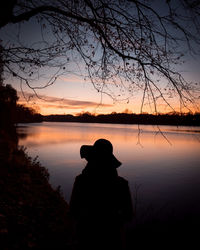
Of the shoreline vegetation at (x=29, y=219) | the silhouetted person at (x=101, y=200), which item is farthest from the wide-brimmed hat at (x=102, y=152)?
the shoreline vegetation at (x=29, y=219)

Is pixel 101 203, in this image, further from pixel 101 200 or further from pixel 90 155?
pixel 90 155

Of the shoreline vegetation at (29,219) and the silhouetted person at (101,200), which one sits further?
the shoreline vegetation at (29,219)

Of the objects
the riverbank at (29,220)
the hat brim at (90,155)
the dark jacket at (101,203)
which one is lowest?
the riverbank at (29,220)

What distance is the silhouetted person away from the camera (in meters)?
2.26

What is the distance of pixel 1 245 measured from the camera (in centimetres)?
429

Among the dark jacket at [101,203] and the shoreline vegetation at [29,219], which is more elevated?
the dark jacket at [101,203]

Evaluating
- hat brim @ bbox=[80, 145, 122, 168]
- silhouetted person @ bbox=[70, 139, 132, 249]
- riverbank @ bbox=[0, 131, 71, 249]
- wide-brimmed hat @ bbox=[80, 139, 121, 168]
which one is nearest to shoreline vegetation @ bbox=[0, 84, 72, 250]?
riverbank @ bbox=[0, 131, 71, 249]

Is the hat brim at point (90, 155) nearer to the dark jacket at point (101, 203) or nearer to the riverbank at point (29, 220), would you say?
the dark jacket at point (101, 203)

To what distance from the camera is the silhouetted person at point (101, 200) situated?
226 cm

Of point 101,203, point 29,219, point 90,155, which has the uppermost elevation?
point 90,155

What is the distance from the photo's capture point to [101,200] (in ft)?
7.52

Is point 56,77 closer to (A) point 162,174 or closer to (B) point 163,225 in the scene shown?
(B) point 163,225

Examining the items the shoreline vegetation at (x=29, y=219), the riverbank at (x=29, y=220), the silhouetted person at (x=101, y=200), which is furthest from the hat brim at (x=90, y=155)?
the riverbank at (x=29, y=220)

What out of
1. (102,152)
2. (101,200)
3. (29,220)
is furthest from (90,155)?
(29,220)
